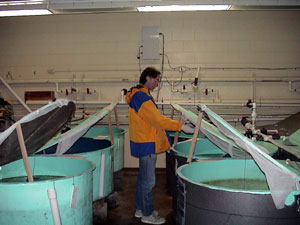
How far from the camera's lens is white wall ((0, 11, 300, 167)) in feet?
14.2

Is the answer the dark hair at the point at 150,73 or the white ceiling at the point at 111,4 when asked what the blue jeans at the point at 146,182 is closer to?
the dark hair at the point at 150,73

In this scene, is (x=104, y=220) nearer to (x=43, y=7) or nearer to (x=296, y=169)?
(x=296, y=169)

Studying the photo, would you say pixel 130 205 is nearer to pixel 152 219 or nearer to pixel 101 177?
pixel 152 219

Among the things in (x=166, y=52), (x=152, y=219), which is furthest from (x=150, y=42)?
(x=152, y=219)

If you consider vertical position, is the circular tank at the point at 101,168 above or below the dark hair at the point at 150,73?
below

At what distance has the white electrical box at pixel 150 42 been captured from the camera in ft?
14.2

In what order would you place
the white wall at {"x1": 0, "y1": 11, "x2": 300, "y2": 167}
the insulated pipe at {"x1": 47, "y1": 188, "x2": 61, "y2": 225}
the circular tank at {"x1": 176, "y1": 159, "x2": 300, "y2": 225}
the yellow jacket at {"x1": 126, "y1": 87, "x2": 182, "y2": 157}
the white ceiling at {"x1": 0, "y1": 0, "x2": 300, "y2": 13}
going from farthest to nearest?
the white wall at {"x1": 0, "y1": 11, "x2": 300, "y2": 167}
the white ceiling at {"x1": 0, "y1": 0, "x2": 300, "y2": 13}
the yellow jacket at {"x1": 126, "y1": 87, "x2": 182, "y2": 157}
the insulated pipe at {"x1": 47, "y1": 188, "x2": 61, "y2": 225}
the circular tank at {"x1": 176, "y1": 159, "x2": 300, "y2": 225}

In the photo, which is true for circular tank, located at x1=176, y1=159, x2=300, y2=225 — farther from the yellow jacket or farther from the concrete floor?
the concrete floor

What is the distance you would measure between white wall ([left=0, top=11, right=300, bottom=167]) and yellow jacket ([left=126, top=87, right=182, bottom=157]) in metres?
1.90

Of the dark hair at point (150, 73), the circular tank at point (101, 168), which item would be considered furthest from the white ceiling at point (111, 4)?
the circular tank at point (101, 168)

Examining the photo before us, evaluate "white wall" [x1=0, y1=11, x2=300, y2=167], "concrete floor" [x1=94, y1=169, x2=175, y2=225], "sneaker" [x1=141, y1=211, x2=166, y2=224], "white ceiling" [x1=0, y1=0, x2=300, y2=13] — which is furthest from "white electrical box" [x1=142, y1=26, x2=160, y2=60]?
"sneaker" [x1=141, y1=211, x2=166, y2=224]

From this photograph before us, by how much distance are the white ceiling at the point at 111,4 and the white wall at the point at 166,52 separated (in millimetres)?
A: 1184

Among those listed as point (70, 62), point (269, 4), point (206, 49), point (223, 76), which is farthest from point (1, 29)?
point (269, 4)

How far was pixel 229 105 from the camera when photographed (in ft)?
14.0
